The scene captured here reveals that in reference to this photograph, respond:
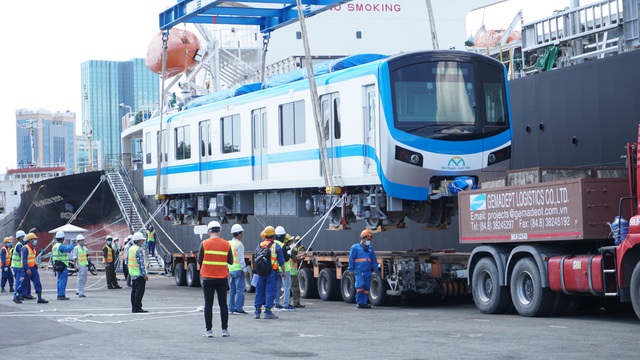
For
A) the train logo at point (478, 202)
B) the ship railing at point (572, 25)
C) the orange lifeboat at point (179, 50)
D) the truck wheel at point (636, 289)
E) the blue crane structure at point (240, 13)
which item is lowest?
the truck wheel at point (636, 289)

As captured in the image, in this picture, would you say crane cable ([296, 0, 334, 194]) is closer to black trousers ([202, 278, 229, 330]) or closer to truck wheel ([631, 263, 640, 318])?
black trousers ([202, 278, 229, 330])

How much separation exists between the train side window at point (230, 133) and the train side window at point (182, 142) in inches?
98.8

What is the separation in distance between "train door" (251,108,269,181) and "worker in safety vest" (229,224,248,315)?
15.6 ft

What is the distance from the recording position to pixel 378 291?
2097 cm

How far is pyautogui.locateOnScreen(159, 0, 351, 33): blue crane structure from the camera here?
1059 inches

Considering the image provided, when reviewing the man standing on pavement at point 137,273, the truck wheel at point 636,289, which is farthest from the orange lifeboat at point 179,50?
the truck wheel at point 636,289

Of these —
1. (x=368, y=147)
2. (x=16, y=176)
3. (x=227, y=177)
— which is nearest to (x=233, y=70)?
(x=227, y=177)

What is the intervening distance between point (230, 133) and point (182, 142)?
3.61 meters

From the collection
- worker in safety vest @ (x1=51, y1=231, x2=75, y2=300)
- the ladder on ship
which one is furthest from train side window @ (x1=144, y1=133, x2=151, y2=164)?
the ladder on ship

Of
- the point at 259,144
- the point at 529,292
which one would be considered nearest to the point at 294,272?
the point at 259,144

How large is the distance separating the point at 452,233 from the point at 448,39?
18.4m

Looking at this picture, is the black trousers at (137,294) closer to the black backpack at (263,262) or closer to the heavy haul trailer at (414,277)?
the black backpack at (263,262)

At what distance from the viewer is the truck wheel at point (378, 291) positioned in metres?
20.8

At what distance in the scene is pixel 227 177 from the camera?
25.8 meters
